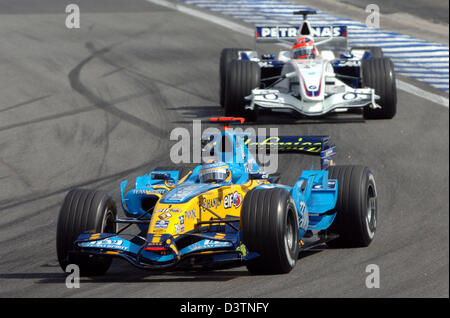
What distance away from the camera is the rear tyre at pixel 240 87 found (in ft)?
63.3

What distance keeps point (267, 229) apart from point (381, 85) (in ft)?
34.9

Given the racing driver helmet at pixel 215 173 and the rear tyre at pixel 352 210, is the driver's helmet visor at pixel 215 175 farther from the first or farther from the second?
the rear tyre at pixel 352 210

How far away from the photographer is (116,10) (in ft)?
105

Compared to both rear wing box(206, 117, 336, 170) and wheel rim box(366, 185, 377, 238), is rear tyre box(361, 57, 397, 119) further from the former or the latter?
wheel rim box(366, 185, 377, 238)

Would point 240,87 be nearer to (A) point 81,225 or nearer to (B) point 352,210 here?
(B) point 352,210

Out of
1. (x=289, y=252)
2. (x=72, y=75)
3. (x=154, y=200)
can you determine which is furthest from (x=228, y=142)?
(x=72, y=75)

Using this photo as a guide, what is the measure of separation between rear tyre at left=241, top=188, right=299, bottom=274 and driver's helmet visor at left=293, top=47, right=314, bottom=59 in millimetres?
10455

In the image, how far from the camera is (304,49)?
2011 cm

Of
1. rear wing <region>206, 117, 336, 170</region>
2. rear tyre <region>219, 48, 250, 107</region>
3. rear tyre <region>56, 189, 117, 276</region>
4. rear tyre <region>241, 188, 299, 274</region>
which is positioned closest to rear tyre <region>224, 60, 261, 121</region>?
rear tyre <region>219, 48, 250, 107</region>

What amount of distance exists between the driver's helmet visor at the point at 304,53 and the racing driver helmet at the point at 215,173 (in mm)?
9625

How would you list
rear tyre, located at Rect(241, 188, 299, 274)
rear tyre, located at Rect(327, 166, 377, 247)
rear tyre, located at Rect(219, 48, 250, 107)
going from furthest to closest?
1. rear tyre, located at Rect(219, 48, 250, 107)
2. rear tyre, located at Rect(327, 166, 377, 247)
3. rear tyre, located at Rect(241, 188, 299, 274)

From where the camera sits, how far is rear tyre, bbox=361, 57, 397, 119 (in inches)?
771

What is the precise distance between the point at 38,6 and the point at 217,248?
2344cm
